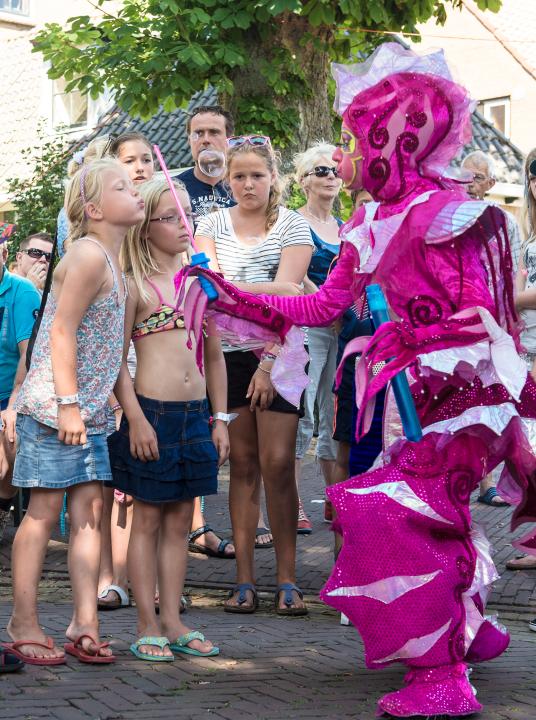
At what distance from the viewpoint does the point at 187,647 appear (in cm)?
452

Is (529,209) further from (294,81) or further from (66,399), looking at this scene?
(294,81)

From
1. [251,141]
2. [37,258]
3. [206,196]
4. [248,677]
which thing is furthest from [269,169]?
[37,258]

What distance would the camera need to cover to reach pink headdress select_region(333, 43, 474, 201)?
13.0 feet

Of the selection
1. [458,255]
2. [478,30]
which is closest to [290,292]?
[458,255]

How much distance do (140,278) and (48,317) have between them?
436 mm

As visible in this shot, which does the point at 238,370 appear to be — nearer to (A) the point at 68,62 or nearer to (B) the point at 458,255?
(B) the point at 458,255

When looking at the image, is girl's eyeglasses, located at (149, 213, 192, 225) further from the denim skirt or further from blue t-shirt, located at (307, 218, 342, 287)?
blue t-shirt, located at (307, 218, 342, 287)

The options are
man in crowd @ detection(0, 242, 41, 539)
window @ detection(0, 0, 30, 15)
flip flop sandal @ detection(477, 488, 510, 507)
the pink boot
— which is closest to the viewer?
the pink boot

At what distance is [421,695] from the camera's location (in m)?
3.65

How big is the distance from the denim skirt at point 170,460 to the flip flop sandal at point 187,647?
0.53 meters

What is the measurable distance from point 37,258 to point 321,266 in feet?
9.71

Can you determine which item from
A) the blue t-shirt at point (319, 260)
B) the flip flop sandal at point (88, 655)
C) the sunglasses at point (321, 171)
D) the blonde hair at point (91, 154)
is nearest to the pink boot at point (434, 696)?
the flip flop sandal at point (88, 655)

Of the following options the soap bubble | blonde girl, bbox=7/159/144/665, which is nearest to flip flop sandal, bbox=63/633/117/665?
blonde girl, bbox=7/159/144/665

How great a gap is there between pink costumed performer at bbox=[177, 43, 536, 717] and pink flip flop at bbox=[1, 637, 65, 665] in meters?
1.11
